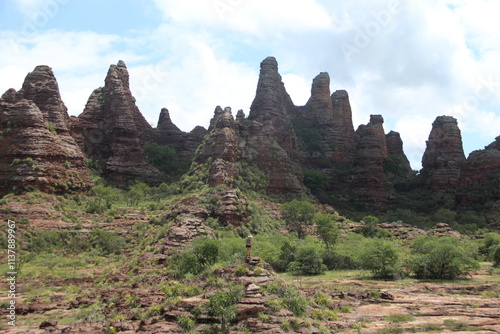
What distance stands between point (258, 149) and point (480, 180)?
127ft

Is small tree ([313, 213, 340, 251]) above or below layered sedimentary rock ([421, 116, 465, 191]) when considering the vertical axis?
below

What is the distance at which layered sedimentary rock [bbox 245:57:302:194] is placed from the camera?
71.0m

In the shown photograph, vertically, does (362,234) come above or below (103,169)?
below

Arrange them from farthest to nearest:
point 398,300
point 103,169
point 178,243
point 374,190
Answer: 1. point 374,190
2. point 103,169
3. point 178,243
4. point 398,300

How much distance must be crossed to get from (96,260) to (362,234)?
32.1 meters

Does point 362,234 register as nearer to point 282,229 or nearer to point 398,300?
point 282,229

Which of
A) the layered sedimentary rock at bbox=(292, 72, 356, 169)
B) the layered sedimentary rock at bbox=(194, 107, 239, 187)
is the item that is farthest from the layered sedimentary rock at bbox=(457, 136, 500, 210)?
the layered sedimentary rock at bbox=(194, 107, 239, 187)

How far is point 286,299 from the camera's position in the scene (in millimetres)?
20375

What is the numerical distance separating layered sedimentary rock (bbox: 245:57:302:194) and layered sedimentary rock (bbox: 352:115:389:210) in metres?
13.1

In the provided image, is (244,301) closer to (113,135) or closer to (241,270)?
(241,270)

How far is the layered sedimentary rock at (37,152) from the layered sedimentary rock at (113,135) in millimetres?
12317

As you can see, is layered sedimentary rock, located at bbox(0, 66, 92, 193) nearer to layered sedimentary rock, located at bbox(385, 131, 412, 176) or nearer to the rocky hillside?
the rocky hillside

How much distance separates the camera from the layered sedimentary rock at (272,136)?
7100cm

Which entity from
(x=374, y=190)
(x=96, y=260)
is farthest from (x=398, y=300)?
(x=374, y=190)
